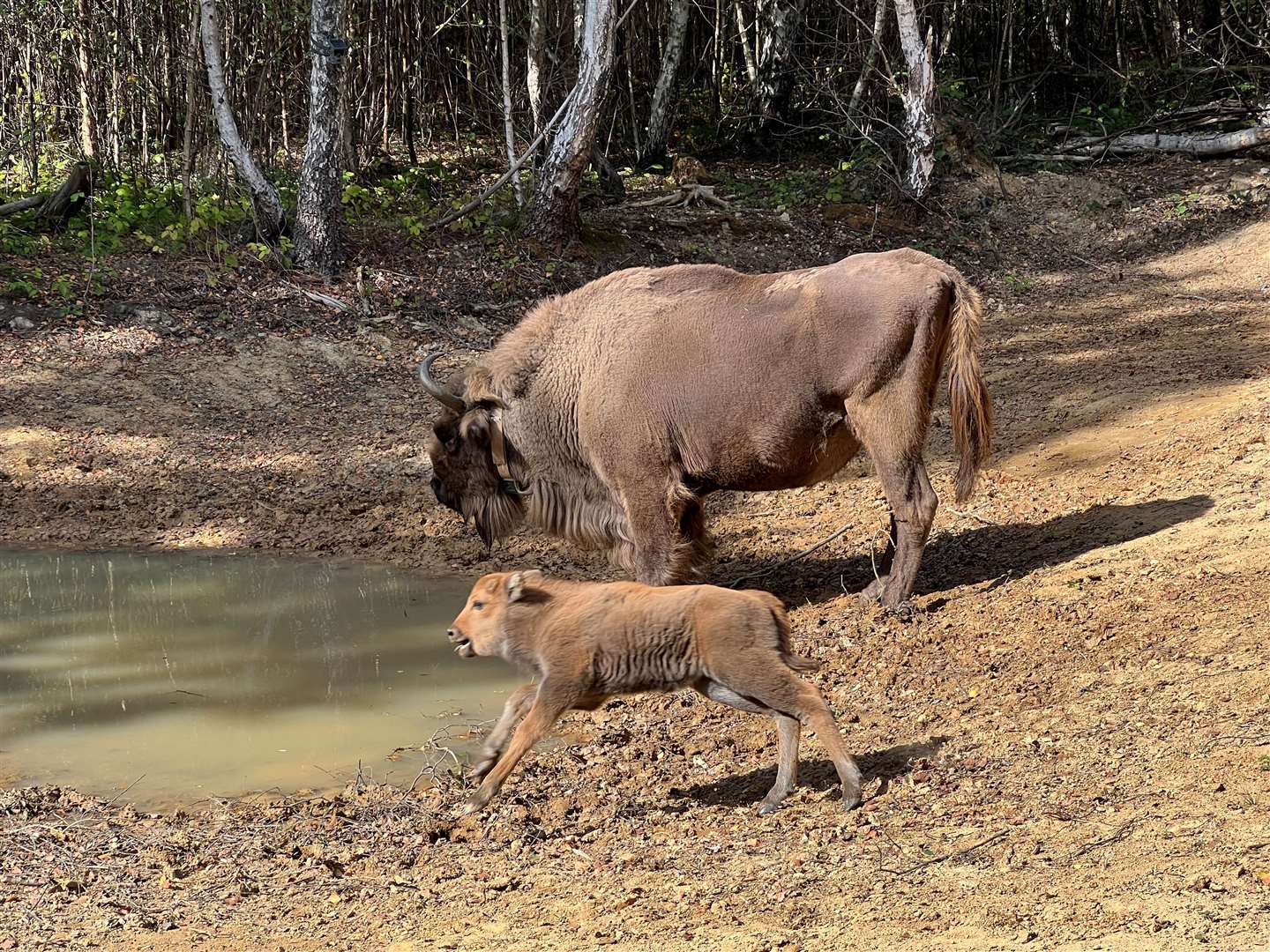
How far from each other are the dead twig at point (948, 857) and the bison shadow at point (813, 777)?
78cm

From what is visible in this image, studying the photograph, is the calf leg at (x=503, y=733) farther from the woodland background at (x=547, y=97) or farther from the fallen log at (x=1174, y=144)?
the fallen log at (x=1174, y=144)

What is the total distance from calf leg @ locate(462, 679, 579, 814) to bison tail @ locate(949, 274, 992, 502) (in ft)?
12.2

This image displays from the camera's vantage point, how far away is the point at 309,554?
34.2ft

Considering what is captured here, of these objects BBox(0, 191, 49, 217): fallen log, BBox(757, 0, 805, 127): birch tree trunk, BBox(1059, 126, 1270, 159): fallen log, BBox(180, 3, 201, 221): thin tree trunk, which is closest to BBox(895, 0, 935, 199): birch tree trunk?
BBox(757, 0, 805, 127): birch tree trunk

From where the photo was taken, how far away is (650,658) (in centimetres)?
595

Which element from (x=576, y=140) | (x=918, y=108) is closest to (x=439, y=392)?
(x=576, y=140)

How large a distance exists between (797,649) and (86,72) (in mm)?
13308

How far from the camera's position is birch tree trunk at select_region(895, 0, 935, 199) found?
18547mm

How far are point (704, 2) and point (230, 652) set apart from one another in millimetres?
17707

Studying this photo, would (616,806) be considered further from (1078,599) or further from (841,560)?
(841,560)

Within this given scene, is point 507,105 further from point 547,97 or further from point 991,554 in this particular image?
point 991,554

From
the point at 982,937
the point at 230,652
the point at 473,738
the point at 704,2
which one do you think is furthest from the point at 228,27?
the point at 982,937

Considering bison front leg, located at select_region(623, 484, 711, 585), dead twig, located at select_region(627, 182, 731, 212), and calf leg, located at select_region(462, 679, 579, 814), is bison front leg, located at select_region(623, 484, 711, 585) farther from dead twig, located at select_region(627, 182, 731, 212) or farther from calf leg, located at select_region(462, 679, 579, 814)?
dead twig, located at select_region(627, 182, 731, 212)

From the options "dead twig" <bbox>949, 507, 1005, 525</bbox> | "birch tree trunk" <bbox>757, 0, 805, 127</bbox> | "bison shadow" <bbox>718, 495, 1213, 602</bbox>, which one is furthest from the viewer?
"birch tree trunk" <bbox>757, 0, 805, 127</bbox>
